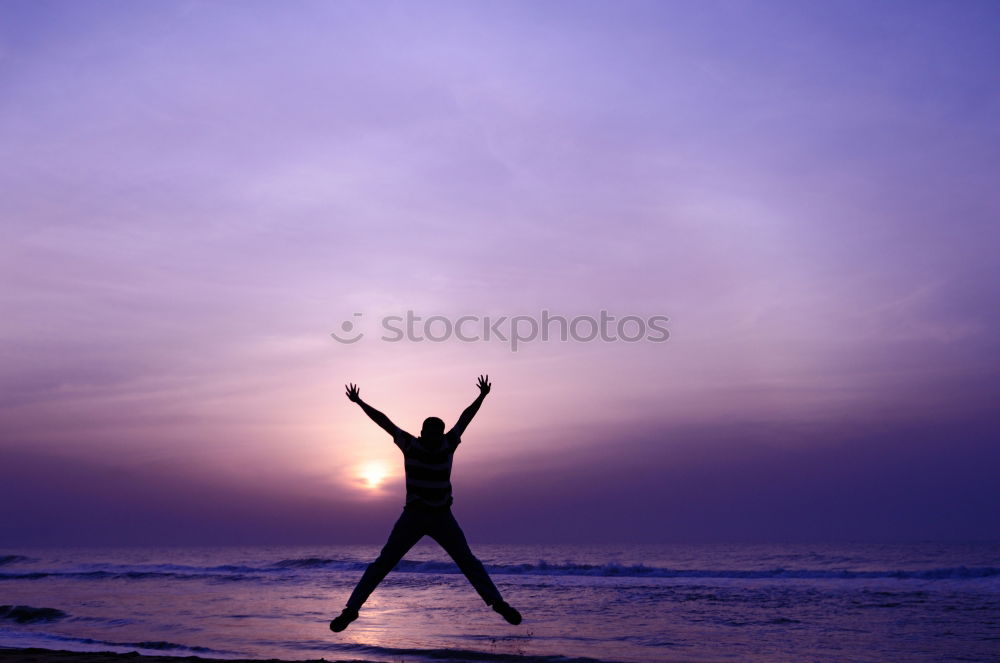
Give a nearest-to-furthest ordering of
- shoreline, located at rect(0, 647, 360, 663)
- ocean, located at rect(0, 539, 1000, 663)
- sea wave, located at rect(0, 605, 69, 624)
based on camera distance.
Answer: shoreline, located at rect(0, 647, 360, 663), ocean, located at rect(0, 539, 1000, 663), sea wave, located at rect(0, 605, 69, 624)

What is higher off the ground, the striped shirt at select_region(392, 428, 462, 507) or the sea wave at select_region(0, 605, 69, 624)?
the striped shirt at select_region(392, 428, 462, 507)

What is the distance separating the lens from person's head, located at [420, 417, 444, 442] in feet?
23.4

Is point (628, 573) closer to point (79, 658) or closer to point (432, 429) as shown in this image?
point (79, 658)

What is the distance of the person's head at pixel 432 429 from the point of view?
23.4 ft

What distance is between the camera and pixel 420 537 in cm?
728

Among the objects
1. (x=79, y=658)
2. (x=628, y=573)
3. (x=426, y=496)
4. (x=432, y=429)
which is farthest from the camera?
(x=628, y=573)

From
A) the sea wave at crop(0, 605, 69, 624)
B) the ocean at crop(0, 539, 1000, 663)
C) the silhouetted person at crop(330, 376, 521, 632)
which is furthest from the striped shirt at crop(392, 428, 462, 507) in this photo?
the sea wave at crop(0, 605, 69, 624)

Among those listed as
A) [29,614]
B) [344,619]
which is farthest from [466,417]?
[29,614]

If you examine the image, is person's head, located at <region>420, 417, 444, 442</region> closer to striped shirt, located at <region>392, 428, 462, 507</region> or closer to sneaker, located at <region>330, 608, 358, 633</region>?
striped shirt, located at <region>392, 428, 462, 507</region>

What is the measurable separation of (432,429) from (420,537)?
3.17ft

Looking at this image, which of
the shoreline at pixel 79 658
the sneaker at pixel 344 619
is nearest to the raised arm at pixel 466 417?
the sneaker at pixel 344 619

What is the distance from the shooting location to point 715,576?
37812 millimetres

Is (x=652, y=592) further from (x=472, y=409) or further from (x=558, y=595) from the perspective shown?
(x=472, y=409)

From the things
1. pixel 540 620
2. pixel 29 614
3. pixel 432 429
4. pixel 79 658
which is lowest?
pixel 29 614
